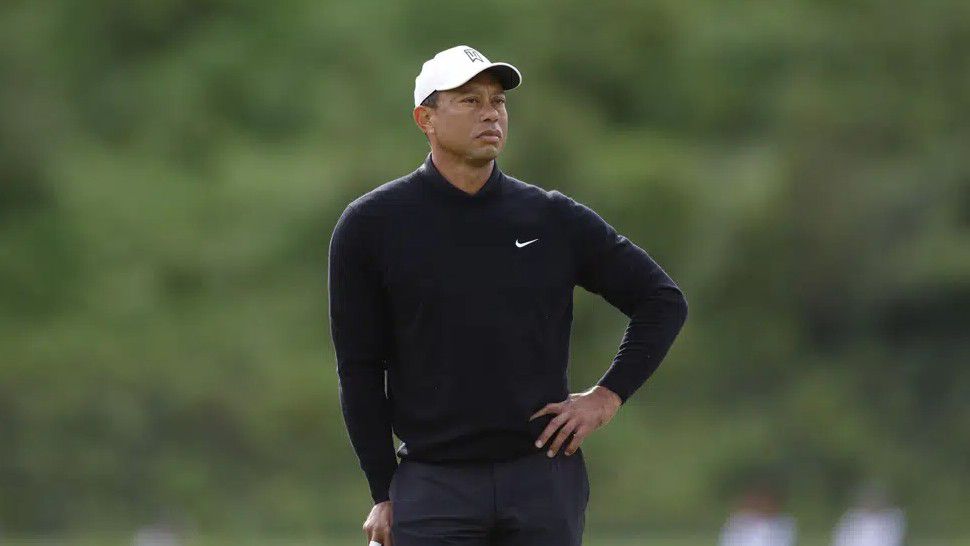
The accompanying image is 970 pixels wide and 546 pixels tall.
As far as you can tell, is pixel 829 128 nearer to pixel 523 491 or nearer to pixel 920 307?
pixel 920 307

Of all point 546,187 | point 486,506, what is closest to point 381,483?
point 486,506

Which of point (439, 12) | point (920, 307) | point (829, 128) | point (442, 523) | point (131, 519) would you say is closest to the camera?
point (442, 523)

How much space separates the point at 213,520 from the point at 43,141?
1152cm

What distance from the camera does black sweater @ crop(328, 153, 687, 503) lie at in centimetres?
470

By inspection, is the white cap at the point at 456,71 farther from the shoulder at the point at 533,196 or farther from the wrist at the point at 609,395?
the wrist at the point at 609,395

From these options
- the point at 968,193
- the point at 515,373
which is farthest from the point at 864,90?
the point at 515,373

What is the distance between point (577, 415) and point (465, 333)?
0.39m

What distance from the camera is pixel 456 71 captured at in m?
4.75

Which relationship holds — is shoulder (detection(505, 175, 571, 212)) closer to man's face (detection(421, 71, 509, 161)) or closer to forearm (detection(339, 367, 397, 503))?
man's face (detection(421, 71, 509, 161))

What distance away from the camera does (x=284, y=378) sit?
34.3 meters

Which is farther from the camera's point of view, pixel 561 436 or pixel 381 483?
pixel 381 483

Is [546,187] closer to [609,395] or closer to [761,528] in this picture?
[761,528]

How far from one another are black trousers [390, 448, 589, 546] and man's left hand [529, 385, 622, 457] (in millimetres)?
71

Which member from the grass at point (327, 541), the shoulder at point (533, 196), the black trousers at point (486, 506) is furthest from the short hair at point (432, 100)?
the grass at point (327, 541)
